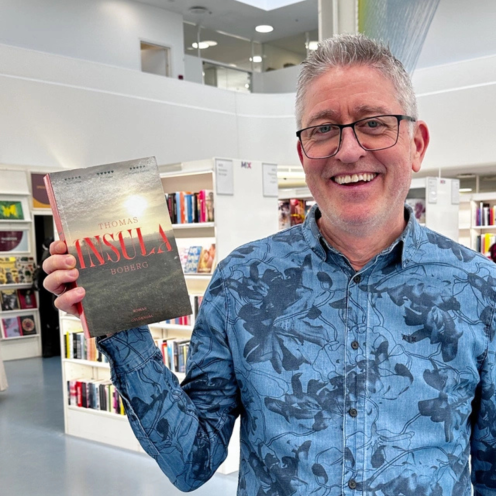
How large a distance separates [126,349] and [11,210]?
9.88 meters


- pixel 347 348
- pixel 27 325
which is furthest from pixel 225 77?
pixel 347 348

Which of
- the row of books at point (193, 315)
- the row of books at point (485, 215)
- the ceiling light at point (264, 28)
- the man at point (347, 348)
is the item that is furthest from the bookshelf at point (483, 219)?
the man at point (347, 348)

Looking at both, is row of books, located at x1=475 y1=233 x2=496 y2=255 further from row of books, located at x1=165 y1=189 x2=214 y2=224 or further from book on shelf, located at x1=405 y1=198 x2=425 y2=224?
row of books, located at x1=165 y1=189 x2=214 y2=224

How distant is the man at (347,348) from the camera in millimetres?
1204

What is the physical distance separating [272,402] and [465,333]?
42 cm

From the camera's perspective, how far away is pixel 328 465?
1.21 meters

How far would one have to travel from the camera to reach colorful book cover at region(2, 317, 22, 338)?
10.4 m

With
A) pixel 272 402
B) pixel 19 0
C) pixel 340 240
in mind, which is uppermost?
pixel 19 0

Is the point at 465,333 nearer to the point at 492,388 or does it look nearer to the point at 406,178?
the point at 492,388

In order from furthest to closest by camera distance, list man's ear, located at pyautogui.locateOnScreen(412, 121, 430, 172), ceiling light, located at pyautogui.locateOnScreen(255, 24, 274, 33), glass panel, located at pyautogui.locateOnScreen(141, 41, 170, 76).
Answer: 1. ceiling light, located at pyautogui.locateOnScreen(255, 24, 274, 33)
2. glass panel, located at pyautogui.locateOnScreen(141, 41, 170, 76)
3. man's ear, located at pyautogui.locateOnScreen(412, 121, 430, 172)

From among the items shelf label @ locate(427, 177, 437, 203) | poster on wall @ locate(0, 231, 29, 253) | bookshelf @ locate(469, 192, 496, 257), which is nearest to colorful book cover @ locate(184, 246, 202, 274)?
Result: shelf label @ locate(427, 177, 437, 203)

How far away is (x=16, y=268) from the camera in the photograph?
10.5 metres

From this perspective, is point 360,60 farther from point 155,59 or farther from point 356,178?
point 155,59

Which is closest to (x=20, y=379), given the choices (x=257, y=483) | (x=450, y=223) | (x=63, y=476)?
→ (x=63, y=476)
